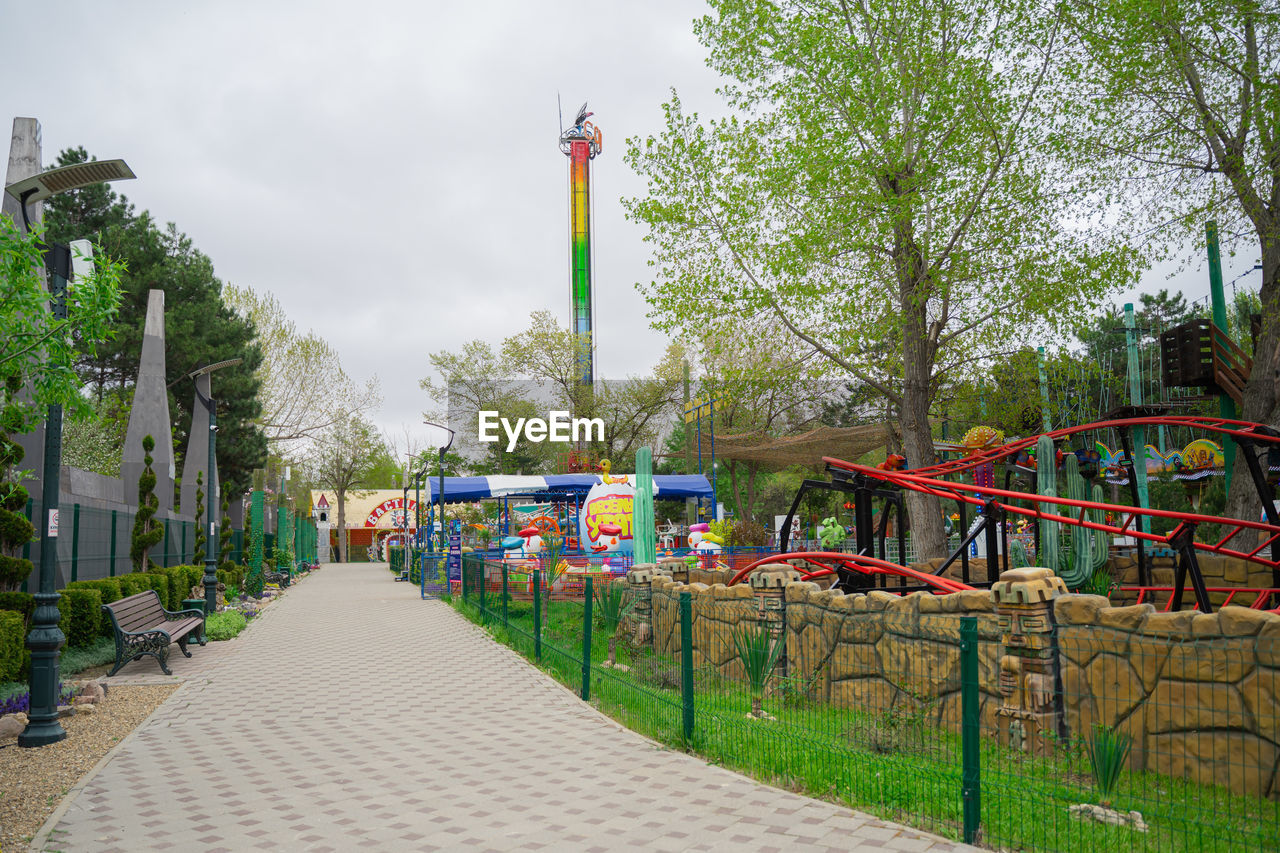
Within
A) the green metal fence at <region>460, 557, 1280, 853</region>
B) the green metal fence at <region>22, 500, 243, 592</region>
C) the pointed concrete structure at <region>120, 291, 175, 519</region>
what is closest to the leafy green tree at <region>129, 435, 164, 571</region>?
the green metal fence at <region>22, 500, 243, 592</region>

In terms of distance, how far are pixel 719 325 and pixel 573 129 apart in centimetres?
5231

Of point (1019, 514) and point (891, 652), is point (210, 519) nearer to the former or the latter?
point (1019, 514)

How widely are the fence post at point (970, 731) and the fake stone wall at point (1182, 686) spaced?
105 centimetres

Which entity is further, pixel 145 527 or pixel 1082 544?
pixel 145 527

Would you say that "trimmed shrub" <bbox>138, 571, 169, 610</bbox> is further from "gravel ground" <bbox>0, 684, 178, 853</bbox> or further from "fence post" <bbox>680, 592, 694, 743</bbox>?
"fence post" <bbox>680, 592, 694, 743</bbox>

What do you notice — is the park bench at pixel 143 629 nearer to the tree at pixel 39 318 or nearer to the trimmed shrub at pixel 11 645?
the trimmed shrub at pixel 11 645

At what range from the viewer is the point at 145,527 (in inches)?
707

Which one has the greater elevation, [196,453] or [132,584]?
[196,453]

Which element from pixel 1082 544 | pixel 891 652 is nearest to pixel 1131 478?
pixel 1082 544

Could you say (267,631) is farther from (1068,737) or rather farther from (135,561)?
(1068,737)

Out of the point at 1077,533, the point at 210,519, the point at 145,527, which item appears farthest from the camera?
the point at 210,519

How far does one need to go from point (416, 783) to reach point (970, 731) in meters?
3.68

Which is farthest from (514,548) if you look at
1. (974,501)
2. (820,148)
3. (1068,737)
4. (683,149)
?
(1068,737)

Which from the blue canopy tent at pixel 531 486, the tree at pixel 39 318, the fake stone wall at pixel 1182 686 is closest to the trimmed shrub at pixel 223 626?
the tree at pixel 39 318
